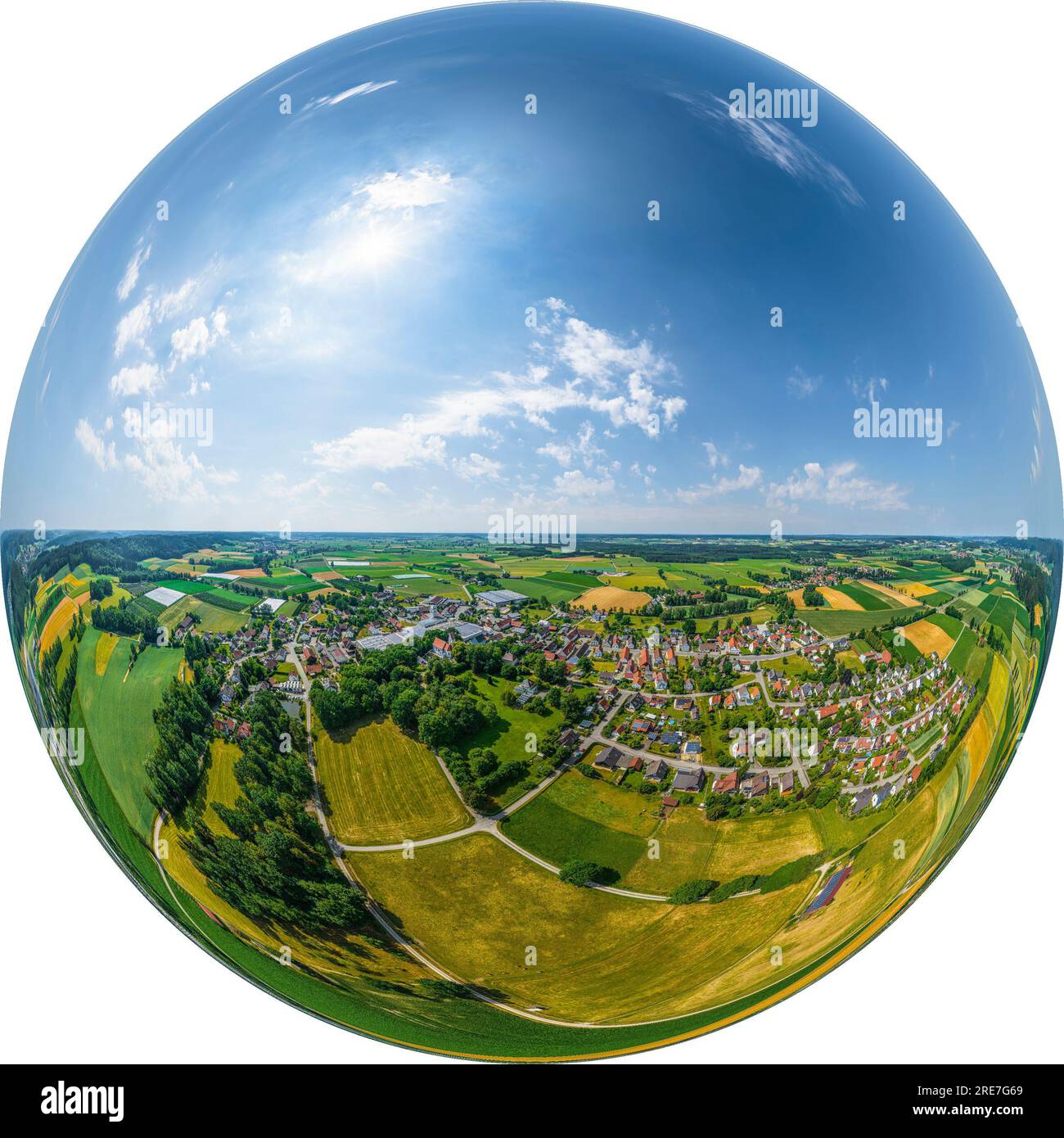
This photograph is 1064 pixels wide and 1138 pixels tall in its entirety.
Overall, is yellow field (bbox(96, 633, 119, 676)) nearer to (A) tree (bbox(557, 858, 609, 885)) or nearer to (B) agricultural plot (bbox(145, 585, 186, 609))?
(B) agricultural plot (bbox(145, 585, 186, 609))

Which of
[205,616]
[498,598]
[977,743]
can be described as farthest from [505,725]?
[977,743]

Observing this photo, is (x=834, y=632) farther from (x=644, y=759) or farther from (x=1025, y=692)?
(x=1025, y=692)

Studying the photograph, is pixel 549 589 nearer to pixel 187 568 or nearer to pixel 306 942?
pixel 187 568

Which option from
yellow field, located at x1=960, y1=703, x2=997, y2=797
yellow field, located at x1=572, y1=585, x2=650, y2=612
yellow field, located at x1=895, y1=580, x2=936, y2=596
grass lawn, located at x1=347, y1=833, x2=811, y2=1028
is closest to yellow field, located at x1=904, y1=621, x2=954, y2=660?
yellow field, located at x1=895, y1=580, x2=936, y2=596

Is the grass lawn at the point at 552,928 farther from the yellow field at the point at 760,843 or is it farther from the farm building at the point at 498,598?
the farm building at the point at 498,598

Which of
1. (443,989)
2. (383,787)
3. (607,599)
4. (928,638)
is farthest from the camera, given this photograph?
(443,989)

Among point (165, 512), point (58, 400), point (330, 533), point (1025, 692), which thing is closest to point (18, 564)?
point (58, 400)

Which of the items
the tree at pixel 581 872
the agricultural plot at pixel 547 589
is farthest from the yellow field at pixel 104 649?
the tree at pixel 581 872
